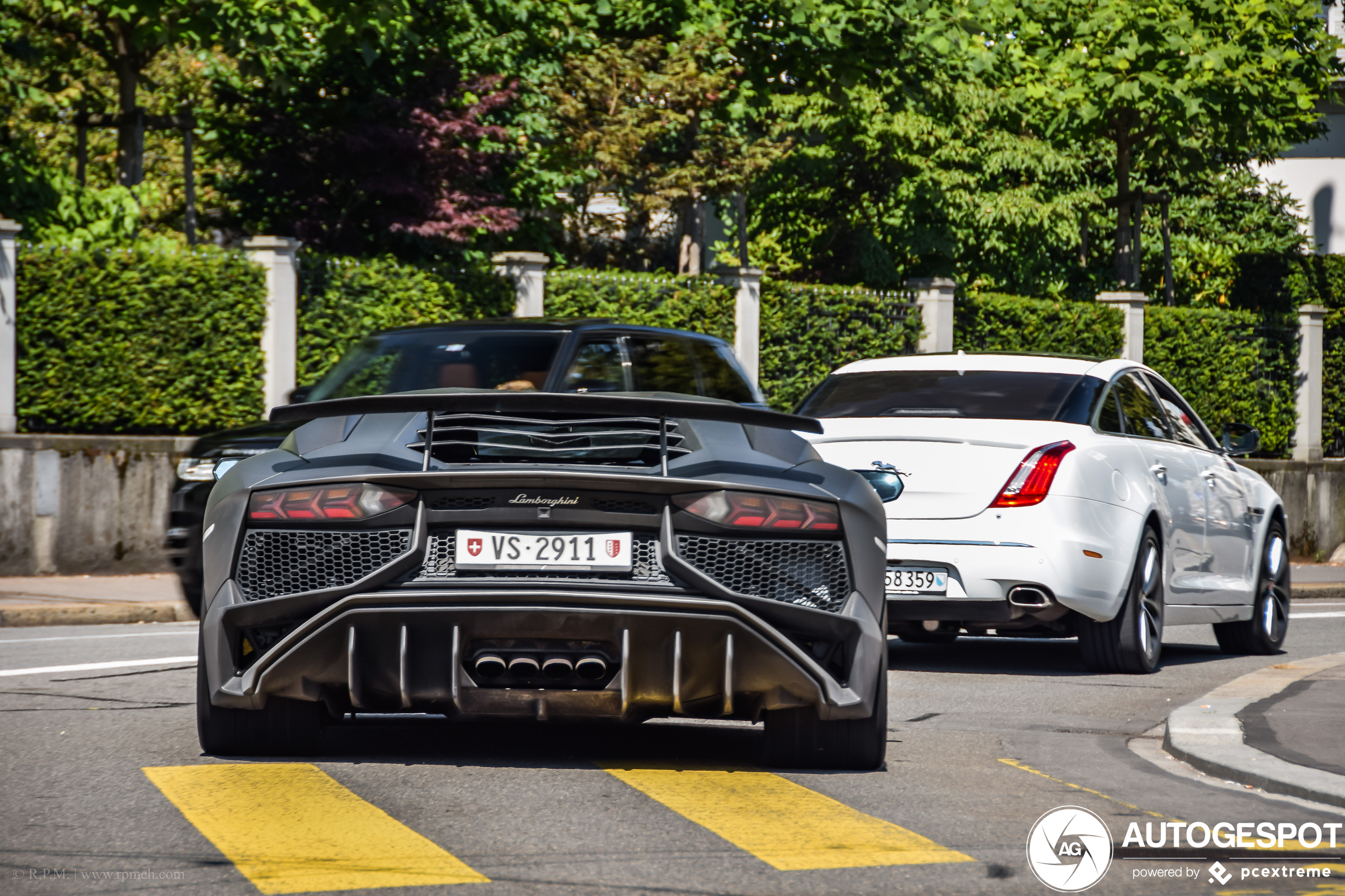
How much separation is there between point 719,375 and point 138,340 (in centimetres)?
887

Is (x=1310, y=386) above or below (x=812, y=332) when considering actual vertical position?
below

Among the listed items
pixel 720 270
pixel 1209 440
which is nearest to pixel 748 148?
pixel 720 270

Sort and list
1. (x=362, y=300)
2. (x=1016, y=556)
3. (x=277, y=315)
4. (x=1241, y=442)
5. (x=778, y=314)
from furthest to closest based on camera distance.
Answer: (x=778, y=314) < (x=362, y=300) < (x=277, y=315) < (x=1241, y=442) < (x=1016, y=556)

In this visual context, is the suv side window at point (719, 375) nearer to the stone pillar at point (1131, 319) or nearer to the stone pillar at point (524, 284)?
the stone pillar at point (524, 284)

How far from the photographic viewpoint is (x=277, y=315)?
15.5m

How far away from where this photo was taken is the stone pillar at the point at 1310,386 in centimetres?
2473

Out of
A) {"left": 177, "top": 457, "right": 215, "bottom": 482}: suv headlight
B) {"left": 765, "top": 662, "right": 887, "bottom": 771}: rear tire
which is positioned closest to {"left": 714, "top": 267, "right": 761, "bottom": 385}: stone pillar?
{"left": 177, "top": 457, "right": 215, "bottom": 482}: suv headlight

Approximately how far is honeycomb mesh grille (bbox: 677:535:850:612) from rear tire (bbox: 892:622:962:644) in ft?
12.2

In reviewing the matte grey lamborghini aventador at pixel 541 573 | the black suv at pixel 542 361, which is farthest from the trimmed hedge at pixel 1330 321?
the matte grey lamborghini aventador at pixel 541 573

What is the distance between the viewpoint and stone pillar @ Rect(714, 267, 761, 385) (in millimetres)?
18406

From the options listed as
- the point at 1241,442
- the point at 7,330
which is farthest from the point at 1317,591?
the point at 7,330

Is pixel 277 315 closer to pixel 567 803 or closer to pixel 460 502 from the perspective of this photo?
pixel 460 502

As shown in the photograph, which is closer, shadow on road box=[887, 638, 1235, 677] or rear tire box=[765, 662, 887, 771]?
rear tire box=[765, 662, 887, 771]

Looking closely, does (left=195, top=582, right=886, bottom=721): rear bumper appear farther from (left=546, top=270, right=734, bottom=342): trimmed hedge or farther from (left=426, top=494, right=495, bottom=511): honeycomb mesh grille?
(left=546, top=270, right=734, bottom=342): trimmed hedge
